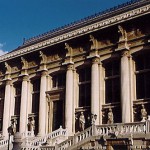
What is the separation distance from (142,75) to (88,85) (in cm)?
514

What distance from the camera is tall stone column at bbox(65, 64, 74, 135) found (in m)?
29.7

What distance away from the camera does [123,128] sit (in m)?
21.1

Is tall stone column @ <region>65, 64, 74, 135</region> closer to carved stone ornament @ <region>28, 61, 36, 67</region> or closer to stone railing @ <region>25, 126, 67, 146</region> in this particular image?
stone railing @ <region>25, 126, 67, 146</region>

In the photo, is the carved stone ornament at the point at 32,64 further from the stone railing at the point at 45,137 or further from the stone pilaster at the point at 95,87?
the stone railing at the point at 45,137

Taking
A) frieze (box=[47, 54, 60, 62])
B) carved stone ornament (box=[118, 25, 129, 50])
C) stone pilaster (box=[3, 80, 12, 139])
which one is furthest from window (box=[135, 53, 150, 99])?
stone pilaster (box=[3, 80, 12, 139])

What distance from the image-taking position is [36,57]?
34531 mm

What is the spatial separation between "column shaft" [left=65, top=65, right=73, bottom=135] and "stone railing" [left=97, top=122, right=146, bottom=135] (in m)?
7.51

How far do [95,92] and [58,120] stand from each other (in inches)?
203

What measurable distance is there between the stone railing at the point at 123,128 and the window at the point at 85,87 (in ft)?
23.9

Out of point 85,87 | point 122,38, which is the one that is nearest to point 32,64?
point 85,87

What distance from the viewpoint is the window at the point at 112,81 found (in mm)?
27953

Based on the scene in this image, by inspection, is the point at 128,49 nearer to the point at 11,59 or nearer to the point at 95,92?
the point at 95,92

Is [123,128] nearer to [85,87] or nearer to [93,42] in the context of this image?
[85,87]

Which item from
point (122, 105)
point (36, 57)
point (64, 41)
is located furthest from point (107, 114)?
point (36, 57)
